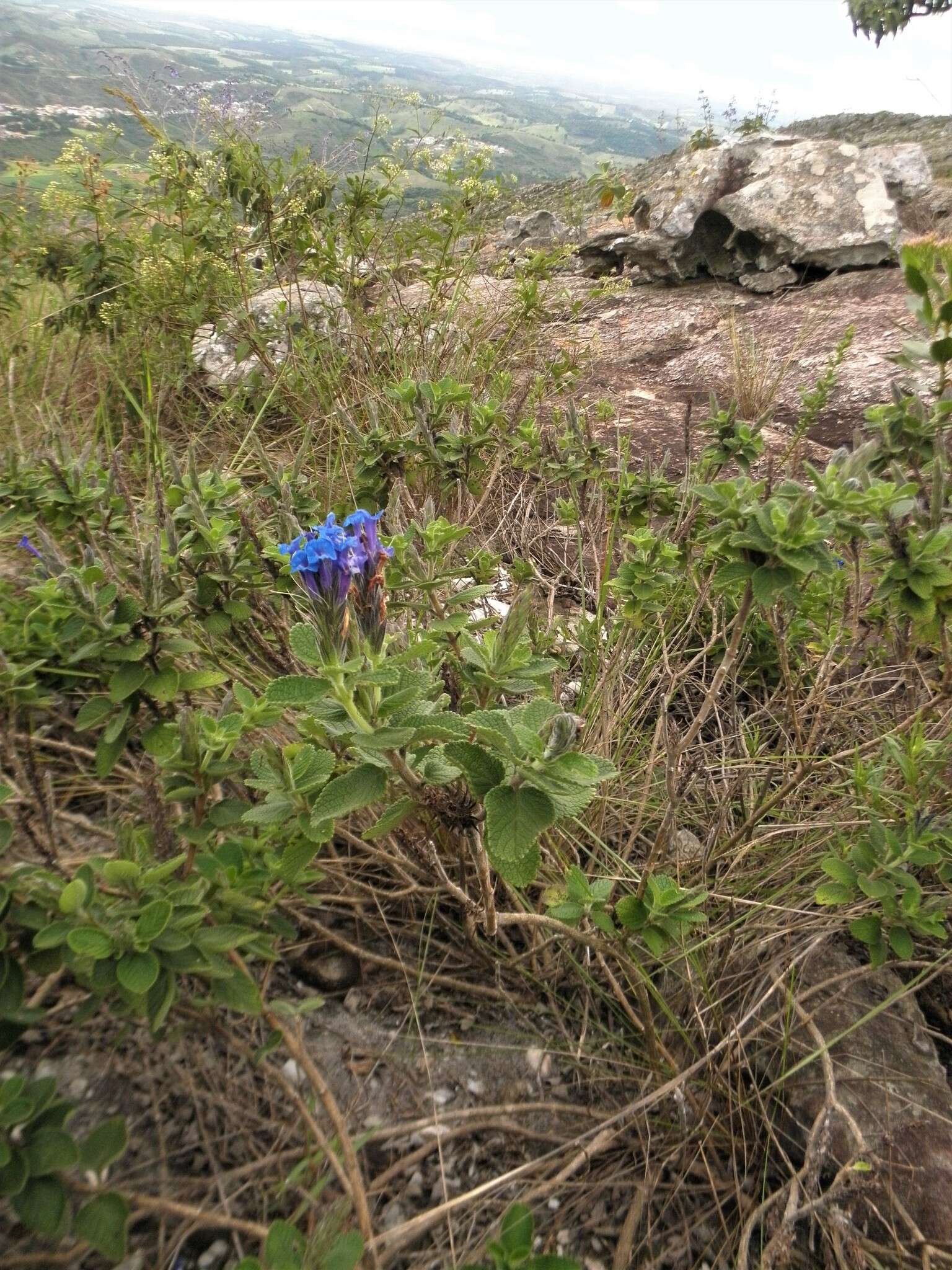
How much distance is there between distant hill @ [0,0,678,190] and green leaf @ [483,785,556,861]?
130 inches

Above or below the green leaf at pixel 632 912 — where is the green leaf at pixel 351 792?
above

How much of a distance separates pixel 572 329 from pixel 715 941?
4348mm

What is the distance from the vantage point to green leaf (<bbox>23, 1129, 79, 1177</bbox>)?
3.14 ft

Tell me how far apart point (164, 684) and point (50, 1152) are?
0.74 m

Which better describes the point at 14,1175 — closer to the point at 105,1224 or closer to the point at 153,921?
the point at 105,1224

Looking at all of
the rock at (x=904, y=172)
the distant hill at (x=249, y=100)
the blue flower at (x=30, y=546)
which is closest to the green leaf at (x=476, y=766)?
the blue flower at (x=30, y=546)

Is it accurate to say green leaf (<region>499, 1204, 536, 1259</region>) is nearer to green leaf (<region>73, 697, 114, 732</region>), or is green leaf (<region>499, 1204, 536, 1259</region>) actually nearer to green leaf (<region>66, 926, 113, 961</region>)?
green leaf (<region>66, 926, 113, 961</region>)

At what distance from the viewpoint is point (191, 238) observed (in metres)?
3.20

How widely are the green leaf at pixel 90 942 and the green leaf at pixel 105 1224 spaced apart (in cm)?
30

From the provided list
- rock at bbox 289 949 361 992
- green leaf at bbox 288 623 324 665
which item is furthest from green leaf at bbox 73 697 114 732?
rock at bbox 289 949 361 992

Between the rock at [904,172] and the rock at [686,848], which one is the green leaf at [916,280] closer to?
the rock at [686,848]

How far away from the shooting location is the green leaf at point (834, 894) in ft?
4.79

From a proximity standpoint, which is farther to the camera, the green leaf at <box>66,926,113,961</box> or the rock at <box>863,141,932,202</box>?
the rock at <box>863,141,932,202</box>

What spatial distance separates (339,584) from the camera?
44.2 inches
